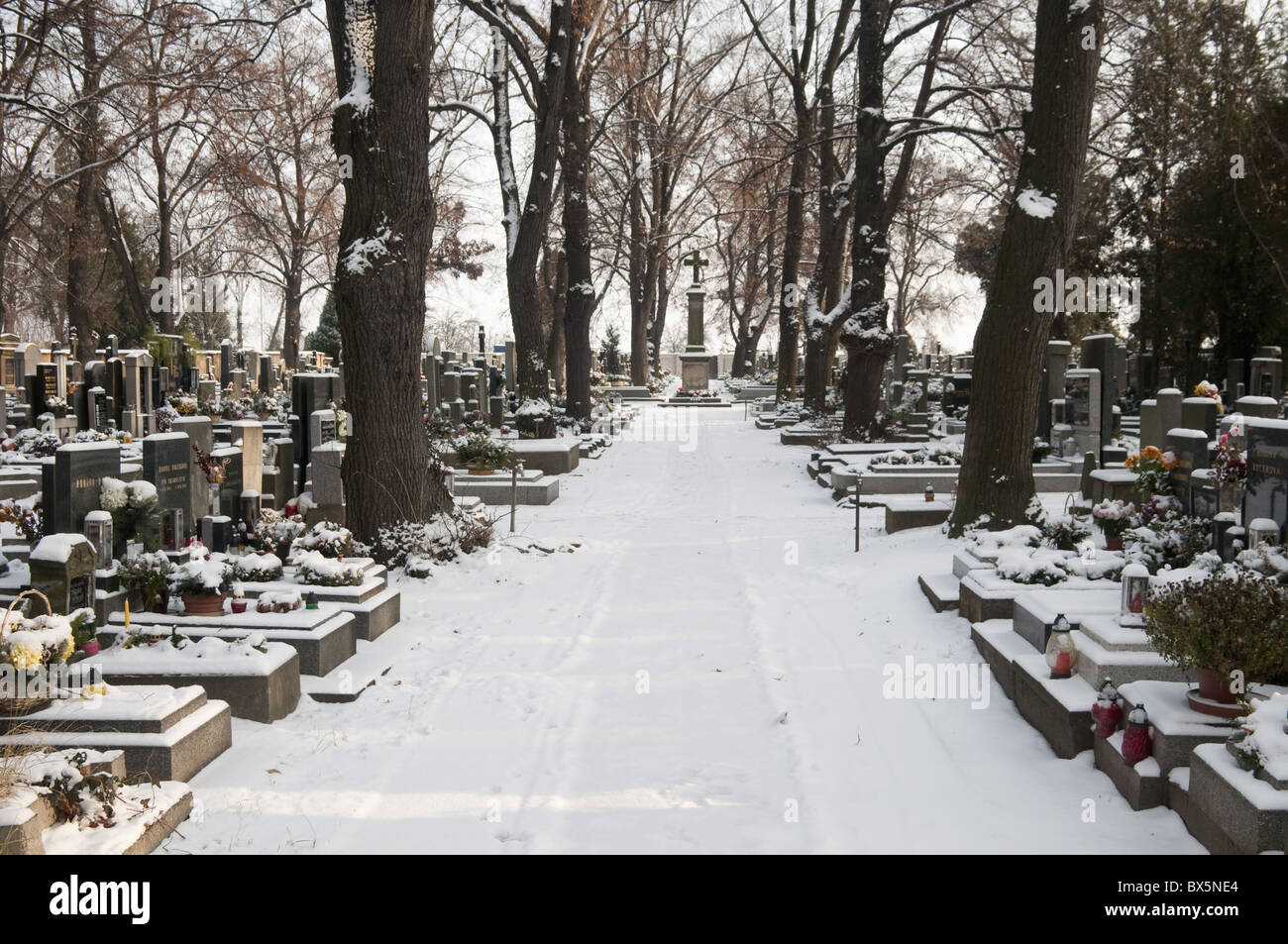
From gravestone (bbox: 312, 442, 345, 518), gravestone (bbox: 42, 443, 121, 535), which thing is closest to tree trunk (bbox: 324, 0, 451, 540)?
gravestone (bbox: 312, 442, 345, 518)

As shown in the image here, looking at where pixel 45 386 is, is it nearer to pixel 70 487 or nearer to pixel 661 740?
pixel 70 487

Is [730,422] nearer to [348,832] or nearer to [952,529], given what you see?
[952,529]

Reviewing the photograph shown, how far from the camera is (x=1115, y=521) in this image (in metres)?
9.50

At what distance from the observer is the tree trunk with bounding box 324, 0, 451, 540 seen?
10.2 m

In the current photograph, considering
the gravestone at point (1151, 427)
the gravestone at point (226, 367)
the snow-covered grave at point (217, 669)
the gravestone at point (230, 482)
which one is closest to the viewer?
the snow-covered grave at point (217, 669)

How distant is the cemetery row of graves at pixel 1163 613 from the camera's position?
4.66 meters

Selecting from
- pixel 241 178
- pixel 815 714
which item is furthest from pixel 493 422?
pixel 815 714

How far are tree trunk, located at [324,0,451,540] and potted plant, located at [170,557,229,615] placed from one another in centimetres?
319

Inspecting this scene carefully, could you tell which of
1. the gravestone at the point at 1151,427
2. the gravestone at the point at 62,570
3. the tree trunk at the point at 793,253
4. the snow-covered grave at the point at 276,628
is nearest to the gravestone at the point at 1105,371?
the gravestone at the point at 1151,427

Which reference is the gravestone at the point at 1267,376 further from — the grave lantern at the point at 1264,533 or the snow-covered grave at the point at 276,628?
the snow-covered grave at the point at 276,628

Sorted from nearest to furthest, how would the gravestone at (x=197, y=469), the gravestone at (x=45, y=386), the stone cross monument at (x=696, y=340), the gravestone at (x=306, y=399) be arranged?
the gravestone at (x=197, y=469) < the gravestone at (x=306, y=399) < the gravestone at (x=45, y=386) < the stone cross monument at (x=696, y=340)

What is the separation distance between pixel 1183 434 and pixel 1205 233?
2063 centimetres

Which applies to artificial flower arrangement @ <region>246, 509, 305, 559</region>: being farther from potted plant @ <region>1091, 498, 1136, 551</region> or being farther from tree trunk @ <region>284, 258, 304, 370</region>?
tree trunk @ <region>284, 258, 304, 370</region>

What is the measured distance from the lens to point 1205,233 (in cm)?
2712
